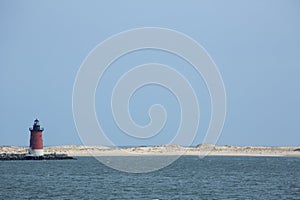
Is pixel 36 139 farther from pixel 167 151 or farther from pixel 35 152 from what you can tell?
pixel 167 151

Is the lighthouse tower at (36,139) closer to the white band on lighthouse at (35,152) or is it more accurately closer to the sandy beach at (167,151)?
the white band on lighthouse at (35,152)

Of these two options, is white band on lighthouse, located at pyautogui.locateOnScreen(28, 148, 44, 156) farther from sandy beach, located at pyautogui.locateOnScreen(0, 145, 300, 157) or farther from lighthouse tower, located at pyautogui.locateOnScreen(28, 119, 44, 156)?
sandy beach, located at pyautogui.locateOnScreen(0, 145, 300, 157)

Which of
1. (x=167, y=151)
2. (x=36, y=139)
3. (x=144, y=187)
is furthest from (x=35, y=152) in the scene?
(x=167, y=151)

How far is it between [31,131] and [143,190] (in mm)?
39963

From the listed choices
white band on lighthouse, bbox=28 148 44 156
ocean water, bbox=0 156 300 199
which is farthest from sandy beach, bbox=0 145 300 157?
ocean water, bbox=0 156 300 199

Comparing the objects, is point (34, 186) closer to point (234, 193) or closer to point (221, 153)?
point (234, 193)

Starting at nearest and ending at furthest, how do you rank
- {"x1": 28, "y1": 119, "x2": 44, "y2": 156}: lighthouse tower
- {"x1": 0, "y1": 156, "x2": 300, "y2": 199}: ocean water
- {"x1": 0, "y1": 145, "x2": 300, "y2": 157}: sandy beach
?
{"x1": 0, "y1": 156, "x2": 300, "y2": 199}: ocean water, {"x1": 28, "y1": 119, "x2": 44, "y2": 156}: lighthouse tower, {"x1": 0, "y1": 145, "x2": 300, "y2": 157}: sandy beach

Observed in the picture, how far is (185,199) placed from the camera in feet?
163

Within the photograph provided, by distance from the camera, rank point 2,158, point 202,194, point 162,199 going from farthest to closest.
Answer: point 2,158 → point 202,194 → point 162,199

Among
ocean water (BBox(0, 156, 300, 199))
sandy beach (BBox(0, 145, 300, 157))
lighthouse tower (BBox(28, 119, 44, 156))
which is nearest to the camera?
ocean water (BBox(0, 156, 300, 199))

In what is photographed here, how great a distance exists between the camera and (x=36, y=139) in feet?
313

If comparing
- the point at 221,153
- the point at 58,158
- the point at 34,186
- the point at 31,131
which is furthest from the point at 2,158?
the point at 221,153

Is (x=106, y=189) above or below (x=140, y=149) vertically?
below

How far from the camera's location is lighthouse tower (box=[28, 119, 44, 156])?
→ 93.0m
